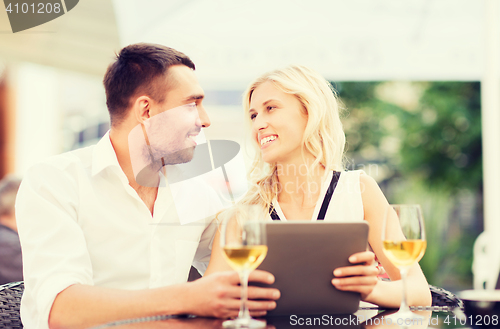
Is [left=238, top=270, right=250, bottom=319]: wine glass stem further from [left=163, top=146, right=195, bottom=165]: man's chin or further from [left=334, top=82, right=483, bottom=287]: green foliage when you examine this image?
[left=334, top=82, right=483, bottom=287]: green foliage

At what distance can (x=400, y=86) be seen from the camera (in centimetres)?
822

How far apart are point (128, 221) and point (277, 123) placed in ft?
2.31

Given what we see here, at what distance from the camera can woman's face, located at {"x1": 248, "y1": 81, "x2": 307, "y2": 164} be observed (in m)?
1.83

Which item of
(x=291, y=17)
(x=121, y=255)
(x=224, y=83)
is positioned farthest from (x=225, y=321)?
(x=291, y=17)

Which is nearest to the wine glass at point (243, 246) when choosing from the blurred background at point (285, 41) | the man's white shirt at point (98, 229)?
the man's white shirt at point (98, 229)

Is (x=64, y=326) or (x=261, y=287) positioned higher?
(x=261, y=287)

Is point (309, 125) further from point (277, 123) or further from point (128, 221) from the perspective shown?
point (128, 221)

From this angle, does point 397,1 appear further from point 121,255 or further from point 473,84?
point 473,84

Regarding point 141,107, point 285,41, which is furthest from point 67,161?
point 285,41

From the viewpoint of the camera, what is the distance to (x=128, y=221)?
151cm

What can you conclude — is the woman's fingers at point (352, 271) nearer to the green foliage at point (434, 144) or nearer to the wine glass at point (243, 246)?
the wine glass at point (243, 246)

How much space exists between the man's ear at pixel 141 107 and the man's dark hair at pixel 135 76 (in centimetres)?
2

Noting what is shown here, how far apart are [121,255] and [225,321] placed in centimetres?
61

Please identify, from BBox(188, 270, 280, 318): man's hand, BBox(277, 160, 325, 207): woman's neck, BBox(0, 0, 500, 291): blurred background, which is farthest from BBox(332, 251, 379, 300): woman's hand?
BBox(0, 0, 500, 291): blurred background
